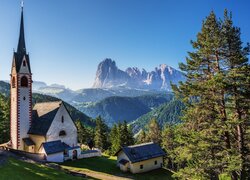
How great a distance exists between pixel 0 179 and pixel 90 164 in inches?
885

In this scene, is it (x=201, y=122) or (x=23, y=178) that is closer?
(x=201, y=122)

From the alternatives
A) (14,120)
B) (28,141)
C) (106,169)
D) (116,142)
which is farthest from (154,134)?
(14,120)

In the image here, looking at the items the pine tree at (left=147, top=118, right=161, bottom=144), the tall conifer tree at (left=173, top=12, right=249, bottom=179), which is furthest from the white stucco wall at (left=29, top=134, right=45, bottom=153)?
the pine tree at (left=147, top=118, right=161, bottom=144)

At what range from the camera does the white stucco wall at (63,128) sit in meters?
46.9

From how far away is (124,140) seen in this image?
3071 inches

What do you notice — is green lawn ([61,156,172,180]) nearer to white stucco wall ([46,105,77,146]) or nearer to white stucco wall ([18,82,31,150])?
white stucco wall ([46,105,77,146])

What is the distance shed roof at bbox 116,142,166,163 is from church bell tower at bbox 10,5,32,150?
19.7 m

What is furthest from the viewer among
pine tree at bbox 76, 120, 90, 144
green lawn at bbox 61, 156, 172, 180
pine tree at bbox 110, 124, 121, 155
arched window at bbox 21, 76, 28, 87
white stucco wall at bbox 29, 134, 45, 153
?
pine tree at bbox 76, 120, 90, 144

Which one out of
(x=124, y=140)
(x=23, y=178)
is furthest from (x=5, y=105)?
(x=23, y=178)

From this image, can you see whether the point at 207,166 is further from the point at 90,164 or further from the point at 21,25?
the point at 21,25

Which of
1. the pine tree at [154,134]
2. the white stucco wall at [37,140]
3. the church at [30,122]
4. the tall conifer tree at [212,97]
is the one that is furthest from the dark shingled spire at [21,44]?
the pine tree at [154,134]

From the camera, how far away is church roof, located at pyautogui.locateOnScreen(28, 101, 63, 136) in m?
46.9

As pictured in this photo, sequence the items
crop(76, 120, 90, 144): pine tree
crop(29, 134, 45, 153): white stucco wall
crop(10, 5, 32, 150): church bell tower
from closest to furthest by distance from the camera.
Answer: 1. crop(29, 134, 45, 153): white stucco wall
2. crop(10, 5, 32, 150): church bell tower
3. crop(76, 120, 90, 144): pine tree

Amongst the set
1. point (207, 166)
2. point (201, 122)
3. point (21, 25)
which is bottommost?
point (207, 166)
